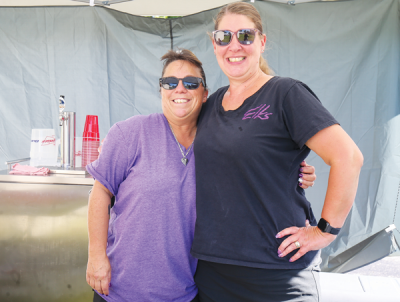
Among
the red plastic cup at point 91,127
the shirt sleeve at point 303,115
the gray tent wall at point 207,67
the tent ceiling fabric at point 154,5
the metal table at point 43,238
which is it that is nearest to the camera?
the shirt sleeve at point 303,115

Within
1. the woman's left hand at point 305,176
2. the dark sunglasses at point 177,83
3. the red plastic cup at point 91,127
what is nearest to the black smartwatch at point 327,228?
the woman's left hand at point 305,176

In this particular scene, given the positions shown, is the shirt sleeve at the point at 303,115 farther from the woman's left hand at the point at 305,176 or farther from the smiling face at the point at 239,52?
the smiling face at the point at 239,52

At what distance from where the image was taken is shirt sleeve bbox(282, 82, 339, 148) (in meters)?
1.11

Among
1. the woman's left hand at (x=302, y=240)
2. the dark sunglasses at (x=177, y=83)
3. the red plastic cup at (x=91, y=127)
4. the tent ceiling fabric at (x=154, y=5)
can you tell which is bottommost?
the woman's left hand at (x=302, y=240)

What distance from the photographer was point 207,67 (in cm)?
382

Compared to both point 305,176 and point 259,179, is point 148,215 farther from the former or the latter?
point 305,176

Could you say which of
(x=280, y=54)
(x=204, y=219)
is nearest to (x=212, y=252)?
(x=204, y=219)

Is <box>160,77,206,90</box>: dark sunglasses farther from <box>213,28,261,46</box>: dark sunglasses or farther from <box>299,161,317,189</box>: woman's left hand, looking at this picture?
<box>299,161,317,189</box>: woman's left hand

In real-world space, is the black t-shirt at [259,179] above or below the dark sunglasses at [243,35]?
below

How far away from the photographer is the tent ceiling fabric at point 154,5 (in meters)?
3.56

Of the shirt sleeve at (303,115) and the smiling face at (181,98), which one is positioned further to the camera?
the smiling face at (181,98)

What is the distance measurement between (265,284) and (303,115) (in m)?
0.63

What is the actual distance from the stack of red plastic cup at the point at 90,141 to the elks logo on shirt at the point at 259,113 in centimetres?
147

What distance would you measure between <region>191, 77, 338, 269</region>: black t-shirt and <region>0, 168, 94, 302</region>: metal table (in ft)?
3.89
